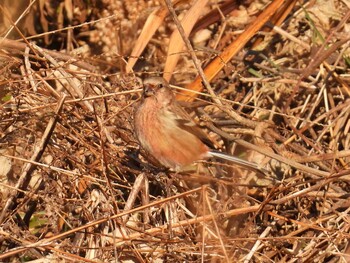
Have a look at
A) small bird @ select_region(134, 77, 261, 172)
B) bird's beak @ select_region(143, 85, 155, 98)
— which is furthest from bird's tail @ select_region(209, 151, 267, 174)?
bird's beak @ select_region(143, 85, 155, 98)

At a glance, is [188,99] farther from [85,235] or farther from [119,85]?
[85,235]

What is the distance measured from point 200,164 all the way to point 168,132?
0.40 metres

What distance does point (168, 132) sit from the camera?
6.01 meters

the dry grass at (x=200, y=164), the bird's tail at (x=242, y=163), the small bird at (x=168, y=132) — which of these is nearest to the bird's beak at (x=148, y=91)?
the small bird at (x=168, y=132)

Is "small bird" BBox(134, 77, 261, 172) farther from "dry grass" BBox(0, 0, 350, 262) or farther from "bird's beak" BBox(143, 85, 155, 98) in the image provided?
"dry grass" BBox(0, 0, 350, 262)

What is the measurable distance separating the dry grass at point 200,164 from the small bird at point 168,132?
0.11 metres

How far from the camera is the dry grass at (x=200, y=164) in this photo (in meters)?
4.94

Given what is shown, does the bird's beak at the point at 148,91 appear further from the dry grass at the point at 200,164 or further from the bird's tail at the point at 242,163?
the bird's tail at the point at 242,163

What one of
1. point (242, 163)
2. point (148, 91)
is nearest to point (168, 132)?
point (148, 91)

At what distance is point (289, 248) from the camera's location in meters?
5.75

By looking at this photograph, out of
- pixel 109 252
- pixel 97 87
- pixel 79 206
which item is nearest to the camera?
pixel 109 252

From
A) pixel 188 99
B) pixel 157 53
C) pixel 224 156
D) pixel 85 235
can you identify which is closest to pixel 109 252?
pixel 85 235

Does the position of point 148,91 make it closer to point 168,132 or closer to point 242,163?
point 168,132

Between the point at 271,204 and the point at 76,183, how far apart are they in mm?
1189
